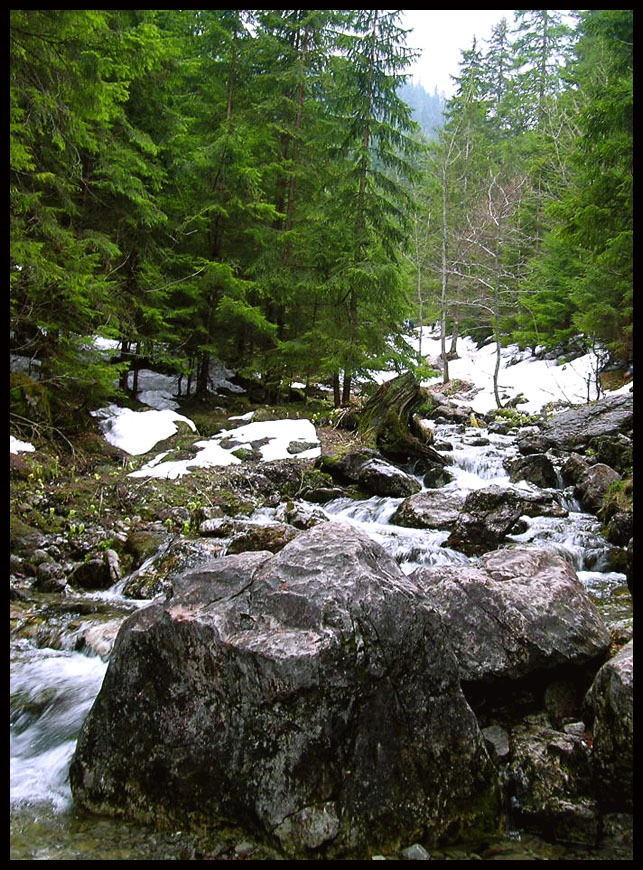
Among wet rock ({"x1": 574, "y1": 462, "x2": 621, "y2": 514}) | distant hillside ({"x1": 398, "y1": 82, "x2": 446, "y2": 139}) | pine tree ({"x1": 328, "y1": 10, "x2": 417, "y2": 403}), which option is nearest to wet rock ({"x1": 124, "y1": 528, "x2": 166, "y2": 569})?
wet rock ({"x1": 574, "y1": 462, "x2": 621, "y2": 514})

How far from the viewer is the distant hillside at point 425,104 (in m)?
123

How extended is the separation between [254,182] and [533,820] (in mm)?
16373

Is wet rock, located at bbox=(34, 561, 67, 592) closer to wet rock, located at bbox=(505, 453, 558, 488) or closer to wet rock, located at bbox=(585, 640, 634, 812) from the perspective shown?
wet rock, located at bbox=(585, 640, 634, 812)

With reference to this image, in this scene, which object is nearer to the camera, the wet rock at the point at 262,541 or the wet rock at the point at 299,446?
the wet rock at the point at 262,541

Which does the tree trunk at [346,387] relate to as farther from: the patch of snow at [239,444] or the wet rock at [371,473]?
the wet rock at [371,473]

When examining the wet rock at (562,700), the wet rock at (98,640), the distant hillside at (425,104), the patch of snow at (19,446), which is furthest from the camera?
the distant hillside at (425,104)

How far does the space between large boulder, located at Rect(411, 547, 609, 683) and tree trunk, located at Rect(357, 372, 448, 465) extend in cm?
848

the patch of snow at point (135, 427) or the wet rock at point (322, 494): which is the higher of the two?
the patch of snow at point (135, 427)

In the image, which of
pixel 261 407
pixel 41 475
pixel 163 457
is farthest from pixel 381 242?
pixel 41 475

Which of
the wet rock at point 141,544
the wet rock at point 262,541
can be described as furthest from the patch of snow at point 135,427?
the wet rock at point 262,541

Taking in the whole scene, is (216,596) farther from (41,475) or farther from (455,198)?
(455,198)

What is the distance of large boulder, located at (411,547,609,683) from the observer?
413 centimetres

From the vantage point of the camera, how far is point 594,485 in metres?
10.5

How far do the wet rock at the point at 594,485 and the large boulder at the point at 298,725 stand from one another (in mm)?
8205
